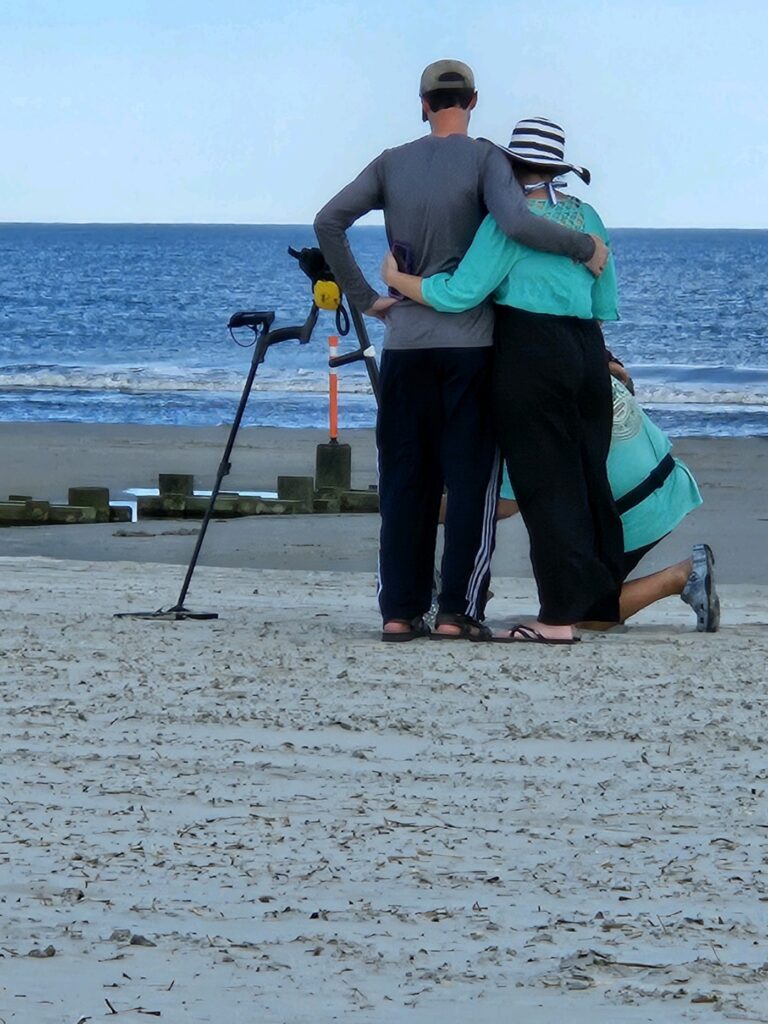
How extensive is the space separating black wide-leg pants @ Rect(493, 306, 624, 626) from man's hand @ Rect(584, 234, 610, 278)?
0.49 ft

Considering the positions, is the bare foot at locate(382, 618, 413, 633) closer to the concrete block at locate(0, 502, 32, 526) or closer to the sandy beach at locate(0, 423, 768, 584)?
the sandy beach at locate(0, 423, 768, 584)

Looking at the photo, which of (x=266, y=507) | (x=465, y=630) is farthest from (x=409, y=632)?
(x=266, y=507)

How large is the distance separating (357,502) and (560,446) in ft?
15.5

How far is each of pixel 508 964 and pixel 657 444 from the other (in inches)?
121

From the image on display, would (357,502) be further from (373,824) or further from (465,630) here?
(373,824)

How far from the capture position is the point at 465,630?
4.95 m

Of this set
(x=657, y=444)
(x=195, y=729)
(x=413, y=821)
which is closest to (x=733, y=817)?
(x=413, y=821)

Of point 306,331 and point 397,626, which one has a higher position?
point 306,331

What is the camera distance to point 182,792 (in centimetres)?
321

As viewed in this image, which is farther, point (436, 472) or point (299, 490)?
point (299, 490)

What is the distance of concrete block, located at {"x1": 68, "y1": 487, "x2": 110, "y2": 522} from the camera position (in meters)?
9.02

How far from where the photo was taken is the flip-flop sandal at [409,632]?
4.88m

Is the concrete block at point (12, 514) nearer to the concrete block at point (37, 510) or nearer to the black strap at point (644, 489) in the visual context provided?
the concrete block at point (37, 510)

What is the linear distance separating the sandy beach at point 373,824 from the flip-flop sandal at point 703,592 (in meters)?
0.09
